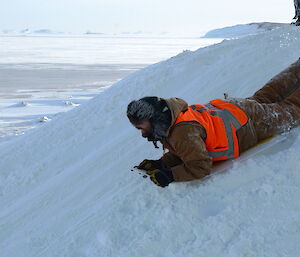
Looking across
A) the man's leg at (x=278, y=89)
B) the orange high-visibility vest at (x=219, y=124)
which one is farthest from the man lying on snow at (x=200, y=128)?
the man's leg at (x=278, y=89)

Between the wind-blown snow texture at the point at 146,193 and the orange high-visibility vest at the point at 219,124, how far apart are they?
15 centimetres

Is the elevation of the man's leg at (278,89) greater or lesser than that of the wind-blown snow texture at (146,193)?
greater

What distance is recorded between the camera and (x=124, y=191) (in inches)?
122

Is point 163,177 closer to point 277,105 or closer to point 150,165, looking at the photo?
point 150,165

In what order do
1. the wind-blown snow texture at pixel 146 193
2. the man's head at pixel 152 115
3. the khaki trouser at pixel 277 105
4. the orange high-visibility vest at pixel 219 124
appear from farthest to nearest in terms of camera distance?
the khaki trouser at pixel 277 105, the orange high-visibility vest at pixel 219 124, the man's head at pixel 152 115, the wind-blown snow texture at pixel 146 193

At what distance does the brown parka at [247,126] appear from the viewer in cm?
253

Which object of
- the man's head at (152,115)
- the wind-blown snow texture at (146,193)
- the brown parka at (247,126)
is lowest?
the wind-blown snow texture at (146,193)

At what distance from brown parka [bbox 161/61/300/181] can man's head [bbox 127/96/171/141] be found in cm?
4

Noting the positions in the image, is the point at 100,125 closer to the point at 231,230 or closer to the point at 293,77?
the point at 293,77

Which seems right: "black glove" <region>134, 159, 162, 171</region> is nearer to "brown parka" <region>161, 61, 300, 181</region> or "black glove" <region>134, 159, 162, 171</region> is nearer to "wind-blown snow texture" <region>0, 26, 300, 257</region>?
"brown parka" <region>161, 61, 300, 181</region>

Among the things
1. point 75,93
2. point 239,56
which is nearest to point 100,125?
point 239,56

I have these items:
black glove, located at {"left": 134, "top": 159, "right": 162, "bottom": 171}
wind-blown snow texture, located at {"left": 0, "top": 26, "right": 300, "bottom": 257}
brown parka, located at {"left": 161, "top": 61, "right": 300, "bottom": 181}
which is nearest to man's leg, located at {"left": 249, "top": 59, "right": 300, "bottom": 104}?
brown parka, located at {"left": 161, "top": 61, "right": 300, "bottom": 181}

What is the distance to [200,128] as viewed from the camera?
102 inches

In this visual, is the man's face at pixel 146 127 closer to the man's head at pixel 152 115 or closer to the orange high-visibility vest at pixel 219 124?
the man's head at pixel 152 115
